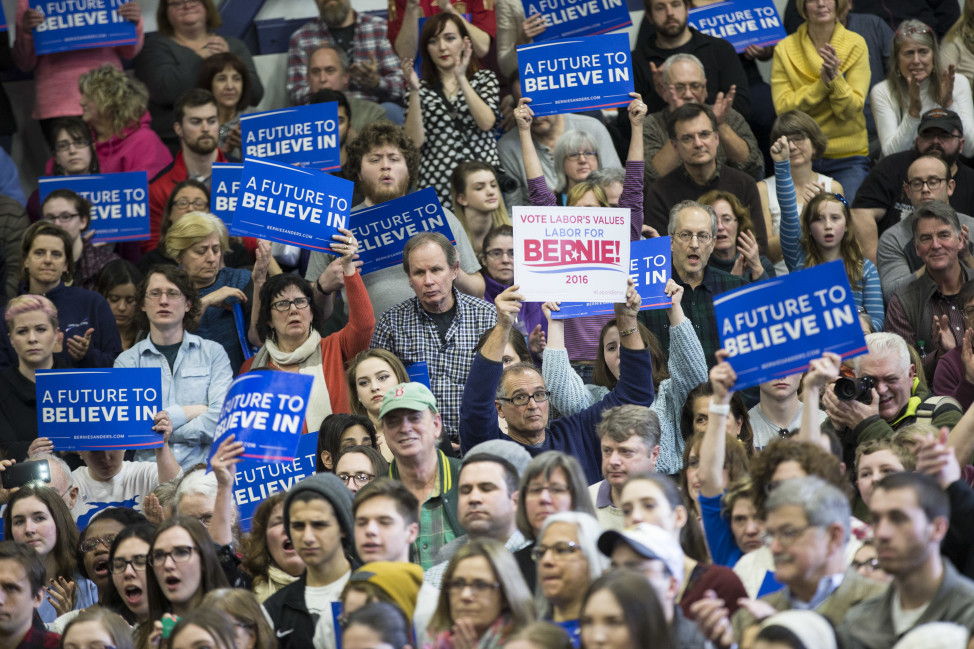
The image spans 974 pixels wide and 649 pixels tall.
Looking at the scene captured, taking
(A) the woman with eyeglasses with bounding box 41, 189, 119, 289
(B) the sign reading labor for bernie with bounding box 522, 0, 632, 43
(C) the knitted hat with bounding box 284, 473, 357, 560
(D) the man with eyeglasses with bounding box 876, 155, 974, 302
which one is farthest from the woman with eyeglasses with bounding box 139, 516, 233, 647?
(B) the sign reading labor for bernie with bounding box 522, 0, 632, 43

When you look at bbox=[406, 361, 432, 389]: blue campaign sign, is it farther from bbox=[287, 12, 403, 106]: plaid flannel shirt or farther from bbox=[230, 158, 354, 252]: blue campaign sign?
bbox=[287, 12, 403, 106]: plaid flannel shirt

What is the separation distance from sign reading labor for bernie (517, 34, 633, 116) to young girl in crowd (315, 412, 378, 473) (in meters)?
2.55

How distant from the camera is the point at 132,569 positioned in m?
6.14

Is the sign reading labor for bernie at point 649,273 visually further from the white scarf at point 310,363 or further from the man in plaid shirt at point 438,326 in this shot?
the white scarf at point 310,363

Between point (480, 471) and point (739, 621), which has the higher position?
point (480, 471)

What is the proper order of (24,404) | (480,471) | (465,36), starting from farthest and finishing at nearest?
(465,36)
(24,404)
(480,471)

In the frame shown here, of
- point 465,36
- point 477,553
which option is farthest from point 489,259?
point 477,553

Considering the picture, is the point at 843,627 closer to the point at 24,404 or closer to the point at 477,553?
the point at 477,553

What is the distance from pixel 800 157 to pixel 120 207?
13.4ft

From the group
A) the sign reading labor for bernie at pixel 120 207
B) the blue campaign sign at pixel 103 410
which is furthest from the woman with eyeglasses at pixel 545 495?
the sign reading labor for bernie at pixel 120 207

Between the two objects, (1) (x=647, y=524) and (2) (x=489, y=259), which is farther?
(2) (x=489, y=259)

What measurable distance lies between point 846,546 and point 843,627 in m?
0.38

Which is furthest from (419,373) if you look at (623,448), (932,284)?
(932,284)

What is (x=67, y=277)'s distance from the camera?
28.8ft
